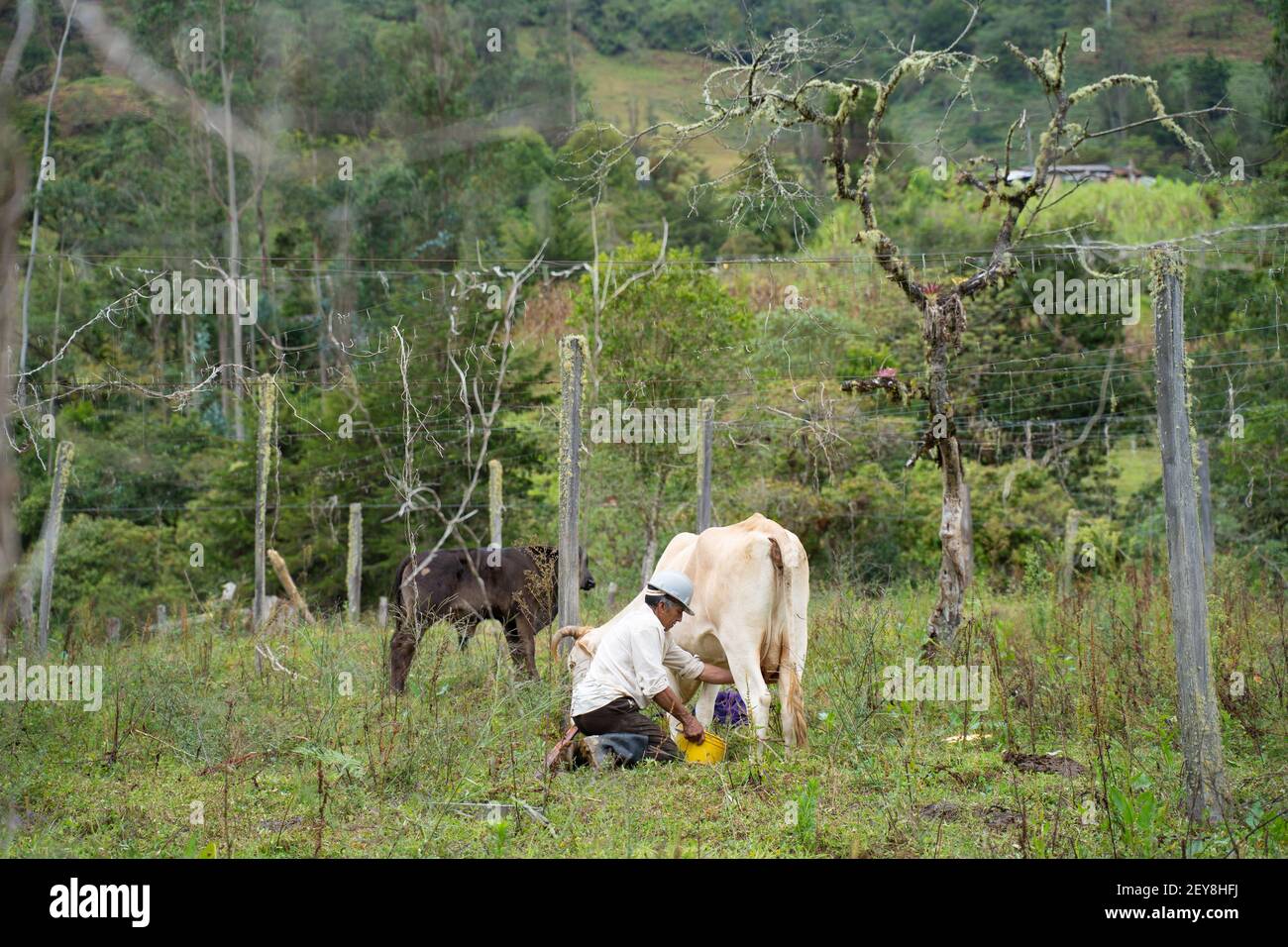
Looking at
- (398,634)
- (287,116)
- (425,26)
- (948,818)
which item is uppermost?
(425,26)

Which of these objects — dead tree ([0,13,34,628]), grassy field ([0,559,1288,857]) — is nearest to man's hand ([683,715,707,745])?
grassy field ([0,559,1288,857])

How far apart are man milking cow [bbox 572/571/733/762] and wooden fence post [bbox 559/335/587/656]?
101 centimetres

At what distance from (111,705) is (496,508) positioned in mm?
7375

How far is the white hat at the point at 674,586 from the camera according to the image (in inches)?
314

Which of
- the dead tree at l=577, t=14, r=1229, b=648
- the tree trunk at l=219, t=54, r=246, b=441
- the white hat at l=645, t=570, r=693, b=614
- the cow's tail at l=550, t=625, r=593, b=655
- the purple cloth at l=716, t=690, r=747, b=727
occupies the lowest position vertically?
the purple cloth at l=716, t=690, r=747, b=727

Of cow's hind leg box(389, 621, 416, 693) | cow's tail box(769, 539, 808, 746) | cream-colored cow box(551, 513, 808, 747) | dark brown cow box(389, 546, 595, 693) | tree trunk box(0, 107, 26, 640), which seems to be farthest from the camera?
dark brown cow box(389, 546, 595, 693)

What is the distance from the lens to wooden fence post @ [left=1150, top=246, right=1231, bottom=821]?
20.9 ft

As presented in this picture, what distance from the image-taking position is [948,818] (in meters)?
6.98

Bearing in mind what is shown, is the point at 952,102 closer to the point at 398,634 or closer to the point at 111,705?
the point at 398,634

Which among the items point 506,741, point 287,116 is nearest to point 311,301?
point 287,116

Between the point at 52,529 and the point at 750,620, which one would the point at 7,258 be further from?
the point at 52,529

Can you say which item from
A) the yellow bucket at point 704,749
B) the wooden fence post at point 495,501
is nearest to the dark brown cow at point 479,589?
the yellow bucket at point 704,749

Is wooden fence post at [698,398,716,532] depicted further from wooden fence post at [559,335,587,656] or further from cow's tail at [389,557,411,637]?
wooden fence post at [559,335,587,656]
